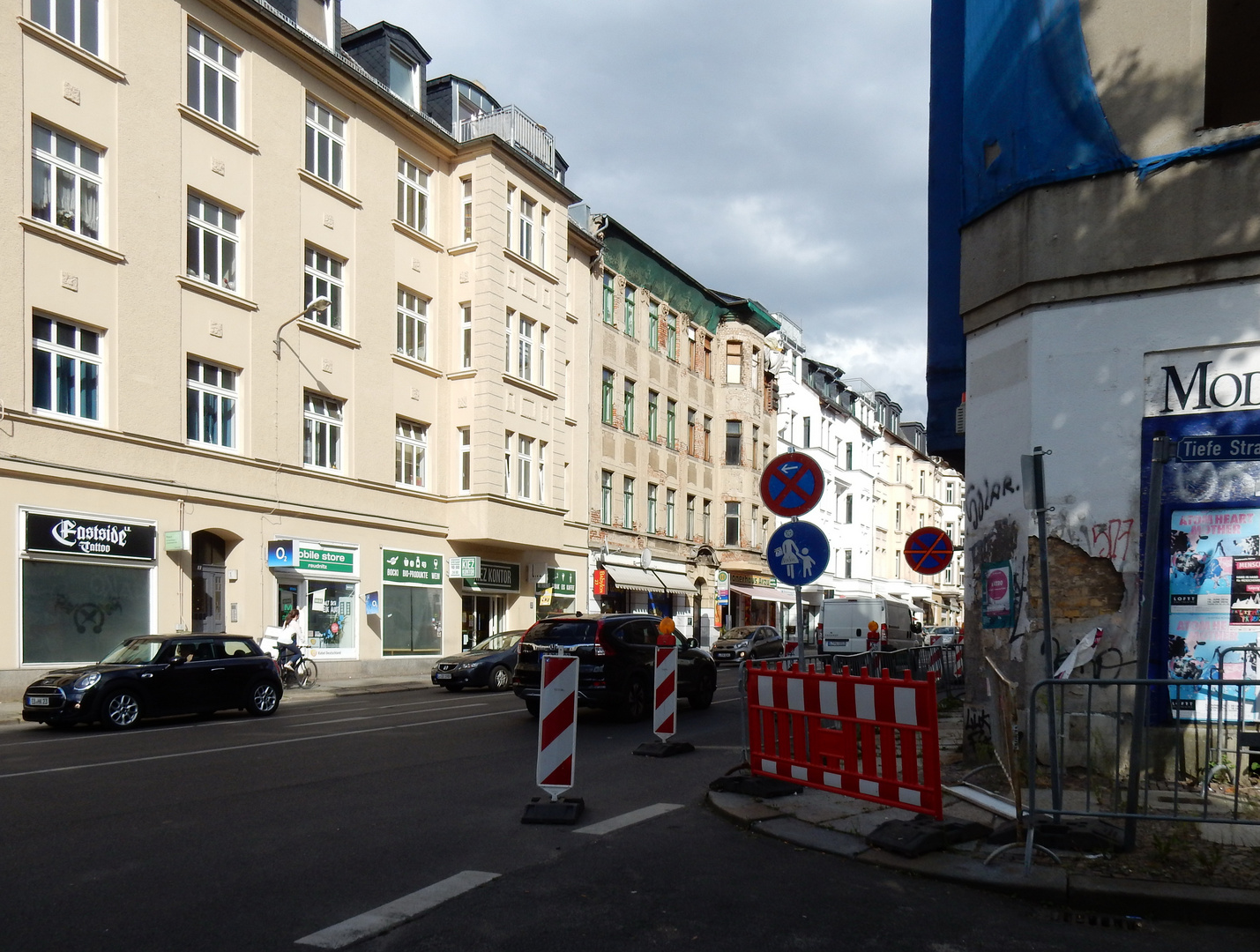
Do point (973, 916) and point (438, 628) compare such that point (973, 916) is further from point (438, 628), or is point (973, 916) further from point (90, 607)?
point (438, 628)

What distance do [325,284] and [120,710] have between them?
14838mm

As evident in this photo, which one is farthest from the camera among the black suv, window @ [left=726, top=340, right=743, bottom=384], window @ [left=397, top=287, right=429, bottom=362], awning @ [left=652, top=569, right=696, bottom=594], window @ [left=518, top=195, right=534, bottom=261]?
window @ [left=726, top=340, right=743, bottom=384]

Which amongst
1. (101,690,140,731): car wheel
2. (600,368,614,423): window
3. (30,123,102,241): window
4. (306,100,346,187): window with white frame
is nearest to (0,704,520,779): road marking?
(101,690,140,731): car wheel

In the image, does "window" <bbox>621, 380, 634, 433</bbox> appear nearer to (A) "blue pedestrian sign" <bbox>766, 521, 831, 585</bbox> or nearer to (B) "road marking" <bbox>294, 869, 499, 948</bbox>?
(A) "blue pedestrian sign" <bbox>766, 521, 831, 585</bbox>

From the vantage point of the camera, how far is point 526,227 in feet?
116

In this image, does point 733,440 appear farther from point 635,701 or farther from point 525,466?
point 635,701

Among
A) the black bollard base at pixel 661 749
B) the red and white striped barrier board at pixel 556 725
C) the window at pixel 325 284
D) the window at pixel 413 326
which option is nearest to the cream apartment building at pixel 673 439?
the window at pixel 413 326

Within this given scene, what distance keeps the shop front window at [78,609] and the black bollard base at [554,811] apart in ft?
50.9

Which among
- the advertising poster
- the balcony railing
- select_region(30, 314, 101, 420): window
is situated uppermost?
the balcony railing

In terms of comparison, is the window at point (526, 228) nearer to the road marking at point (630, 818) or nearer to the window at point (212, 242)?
the window at point (212, 242)

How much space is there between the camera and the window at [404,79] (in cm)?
3161

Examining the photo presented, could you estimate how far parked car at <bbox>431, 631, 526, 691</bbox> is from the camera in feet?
78.9

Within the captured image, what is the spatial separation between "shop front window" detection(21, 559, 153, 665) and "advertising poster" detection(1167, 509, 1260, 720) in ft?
61.6

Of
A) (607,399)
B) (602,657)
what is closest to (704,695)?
(602,657)
